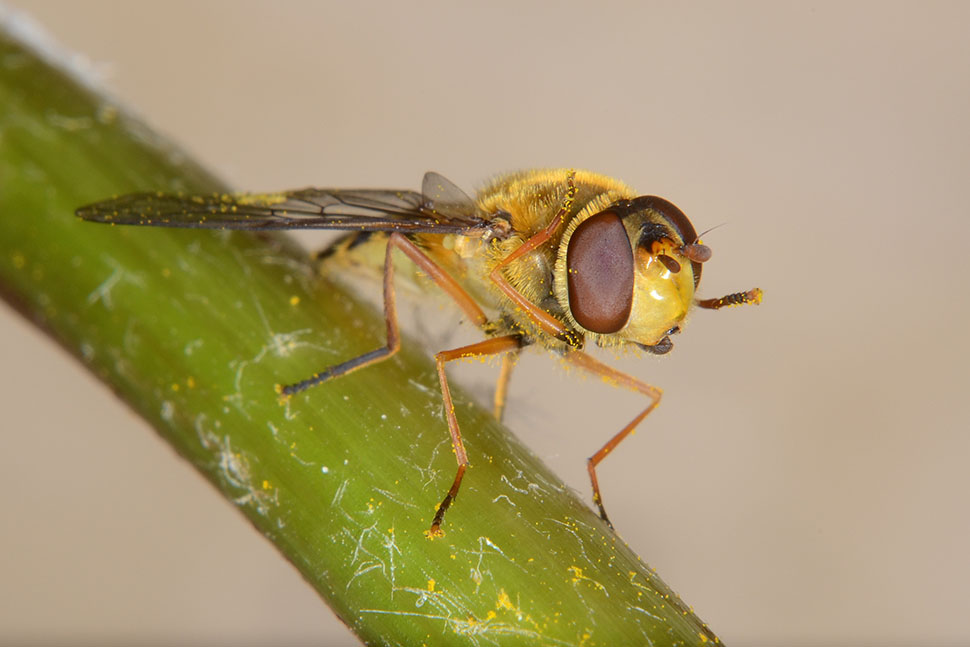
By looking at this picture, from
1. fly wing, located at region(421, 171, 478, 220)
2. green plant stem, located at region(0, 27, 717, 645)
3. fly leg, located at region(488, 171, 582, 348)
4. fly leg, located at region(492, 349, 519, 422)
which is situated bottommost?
green plant stem, located at region(0, 27, 717, 645)

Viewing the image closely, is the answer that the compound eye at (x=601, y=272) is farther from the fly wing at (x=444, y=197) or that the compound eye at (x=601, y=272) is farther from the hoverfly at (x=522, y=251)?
the fly wing at (x=444, y=197)

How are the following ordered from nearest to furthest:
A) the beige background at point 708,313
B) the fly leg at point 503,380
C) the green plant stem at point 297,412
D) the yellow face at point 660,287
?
1. the green plant stem at point 297,412
2. the yellow face at point 660,287
3. the fly leg at point 503,380
4. the beige background at point 708,313

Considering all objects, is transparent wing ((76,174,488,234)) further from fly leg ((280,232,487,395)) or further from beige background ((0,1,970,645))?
beige background ((0,1,970,645))

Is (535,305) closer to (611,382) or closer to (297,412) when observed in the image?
(611,382)

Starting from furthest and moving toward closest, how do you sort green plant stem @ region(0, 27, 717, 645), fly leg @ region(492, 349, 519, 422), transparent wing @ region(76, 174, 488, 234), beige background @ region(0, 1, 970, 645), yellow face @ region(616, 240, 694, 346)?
beige background @ region(0, 1, 970, 645) < fly leg @ region(492, 349, 519, 422) < transparent wing @ region(76, 174, 488, 234) < yellow face @ region(616, 240, 694, 346) < green plant stem @ region(0, 27, 717, 645)

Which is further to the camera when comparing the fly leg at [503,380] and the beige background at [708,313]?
the beige background at [708,313]

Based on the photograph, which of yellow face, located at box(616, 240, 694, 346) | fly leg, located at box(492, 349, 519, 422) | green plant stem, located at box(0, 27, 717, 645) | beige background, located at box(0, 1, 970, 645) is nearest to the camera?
green plant stem, located at box(0, 27, 717, 645)

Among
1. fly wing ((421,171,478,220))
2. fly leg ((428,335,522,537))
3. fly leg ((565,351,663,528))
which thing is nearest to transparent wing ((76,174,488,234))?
fly wing ((421,171,478,220))

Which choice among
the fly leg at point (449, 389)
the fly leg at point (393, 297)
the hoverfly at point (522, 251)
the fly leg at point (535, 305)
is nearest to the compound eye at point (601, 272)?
the hoverfly at point (522, 251)

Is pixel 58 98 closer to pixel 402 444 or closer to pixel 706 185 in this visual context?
pixel 402 444
